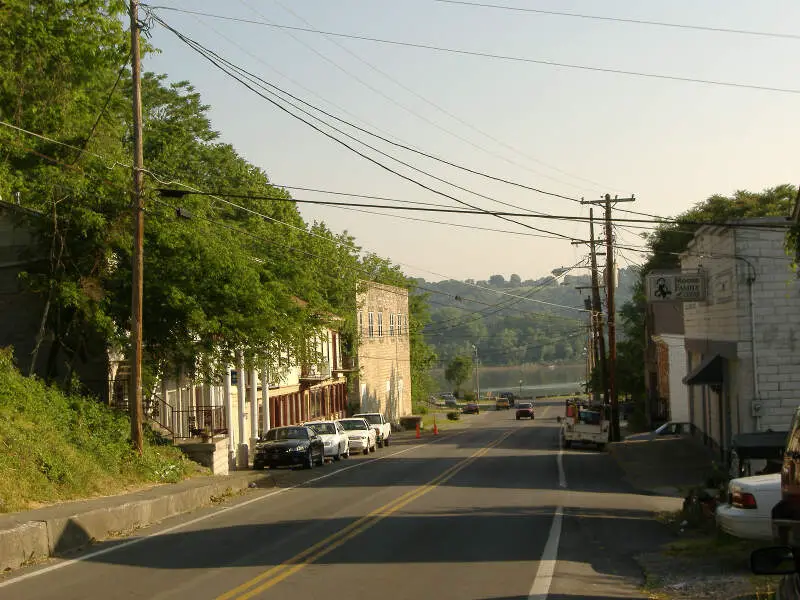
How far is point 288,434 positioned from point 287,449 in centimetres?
163

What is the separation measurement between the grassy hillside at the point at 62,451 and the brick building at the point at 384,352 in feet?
133

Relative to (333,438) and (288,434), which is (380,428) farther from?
(288,434)

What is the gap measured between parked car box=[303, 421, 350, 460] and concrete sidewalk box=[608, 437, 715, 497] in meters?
10.8

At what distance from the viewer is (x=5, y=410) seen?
69.7 feet

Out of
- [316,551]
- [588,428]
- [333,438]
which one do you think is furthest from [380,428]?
[316,551]

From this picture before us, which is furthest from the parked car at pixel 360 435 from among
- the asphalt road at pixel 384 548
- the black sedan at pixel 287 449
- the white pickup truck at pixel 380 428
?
the asphalt road at pixel 384 548

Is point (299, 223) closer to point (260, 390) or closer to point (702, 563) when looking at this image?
point (260, 390)

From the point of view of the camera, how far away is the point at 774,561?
15.3 ft

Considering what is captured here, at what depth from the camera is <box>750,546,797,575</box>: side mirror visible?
4621 millimetres

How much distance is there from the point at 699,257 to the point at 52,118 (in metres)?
22.4

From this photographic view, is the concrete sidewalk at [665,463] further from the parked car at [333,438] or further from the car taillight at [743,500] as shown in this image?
the car taillight at [743,500]

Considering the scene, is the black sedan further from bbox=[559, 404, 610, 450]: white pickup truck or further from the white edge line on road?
bbox=[559, 404, 610, 450]: white pickup truck

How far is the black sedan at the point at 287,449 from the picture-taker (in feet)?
113

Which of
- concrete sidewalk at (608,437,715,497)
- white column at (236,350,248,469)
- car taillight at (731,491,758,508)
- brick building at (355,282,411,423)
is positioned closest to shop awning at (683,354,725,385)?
concrete sidewalk at (608,437,715,497)
